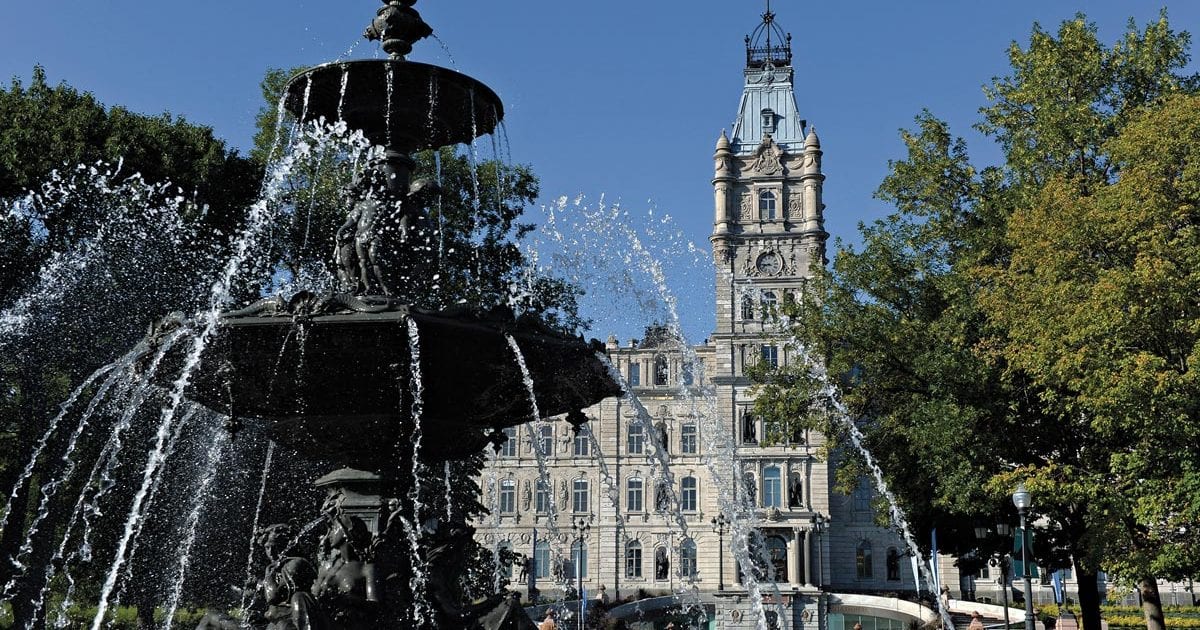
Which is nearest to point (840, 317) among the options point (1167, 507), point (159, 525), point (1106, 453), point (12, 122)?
point (1106, 453)

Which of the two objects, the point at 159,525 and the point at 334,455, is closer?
the point at 334,455

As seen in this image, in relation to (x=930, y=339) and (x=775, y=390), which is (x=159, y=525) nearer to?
(x=775, y=390)

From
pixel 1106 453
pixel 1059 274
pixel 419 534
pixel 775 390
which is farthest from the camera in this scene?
pixel 775 390

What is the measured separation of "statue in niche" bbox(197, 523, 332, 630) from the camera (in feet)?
22.4

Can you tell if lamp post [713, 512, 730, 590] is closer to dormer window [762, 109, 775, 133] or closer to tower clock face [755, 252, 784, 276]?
tower clock face [755, 252, 784, 276]

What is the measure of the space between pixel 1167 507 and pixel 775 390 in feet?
32.3

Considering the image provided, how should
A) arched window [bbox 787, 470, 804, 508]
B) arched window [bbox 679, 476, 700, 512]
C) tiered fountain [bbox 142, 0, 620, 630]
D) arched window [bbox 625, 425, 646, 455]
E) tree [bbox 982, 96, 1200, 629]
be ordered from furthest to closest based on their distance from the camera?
arched window [bbox 625, 425, 646, 455], arched window [bbox 679, 476, 700, 512], arched window [bbox 787, 470, 804, 508], tree [bbox 982, 96, 1200, 629], tiered fountain [bbox 142, 0, 620, 630]

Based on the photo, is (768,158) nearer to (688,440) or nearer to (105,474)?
(688,440)

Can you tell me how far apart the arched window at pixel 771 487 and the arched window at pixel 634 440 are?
27.8ft

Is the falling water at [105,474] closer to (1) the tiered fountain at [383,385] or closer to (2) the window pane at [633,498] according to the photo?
(1) the tiered fountain at [383,385]

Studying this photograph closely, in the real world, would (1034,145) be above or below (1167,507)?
above

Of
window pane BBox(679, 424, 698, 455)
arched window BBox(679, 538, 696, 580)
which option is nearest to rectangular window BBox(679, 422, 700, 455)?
window pane BBox(679, 424, 698, 455)

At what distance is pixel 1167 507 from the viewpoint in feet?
52.2

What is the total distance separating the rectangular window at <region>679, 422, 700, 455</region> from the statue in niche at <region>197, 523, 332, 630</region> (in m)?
57.7
